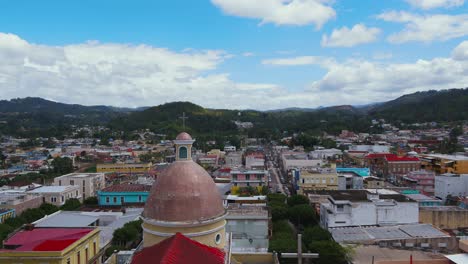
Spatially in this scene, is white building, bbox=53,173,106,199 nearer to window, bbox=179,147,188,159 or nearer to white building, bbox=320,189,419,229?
white building, bbox=320,189,419,229

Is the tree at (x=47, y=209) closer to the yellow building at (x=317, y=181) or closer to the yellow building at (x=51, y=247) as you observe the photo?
the yellow building at (x=51, y=247)

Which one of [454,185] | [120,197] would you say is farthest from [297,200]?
[120,197]

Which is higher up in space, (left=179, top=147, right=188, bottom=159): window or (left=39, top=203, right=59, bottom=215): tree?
(left=179, top=147, right=188, bottom=159): window

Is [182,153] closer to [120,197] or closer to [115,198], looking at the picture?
[120,197]

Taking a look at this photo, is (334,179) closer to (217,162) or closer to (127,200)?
(127,200)

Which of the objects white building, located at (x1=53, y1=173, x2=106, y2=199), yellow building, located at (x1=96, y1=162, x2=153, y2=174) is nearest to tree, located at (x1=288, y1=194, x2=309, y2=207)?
white building, located at (x1=53, y1=173, x2=106, y2=199)

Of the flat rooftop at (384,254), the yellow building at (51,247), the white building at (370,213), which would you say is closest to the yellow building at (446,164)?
the white building at (370,213)

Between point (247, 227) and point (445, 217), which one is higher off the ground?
point (247, 227)
